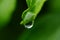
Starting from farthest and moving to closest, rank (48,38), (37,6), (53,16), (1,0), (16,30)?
1. (16,30)
2. (53,16)
3. (48,38)
4. (1,0)
5. (37,6)

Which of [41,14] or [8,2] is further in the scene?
[41,14]

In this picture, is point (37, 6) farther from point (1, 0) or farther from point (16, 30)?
point (16, 30)

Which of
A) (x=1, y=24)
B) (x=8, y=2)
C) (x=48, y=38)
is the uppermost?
(x=8, y=2)

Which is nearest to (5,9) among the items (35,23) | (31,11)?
(35,23)

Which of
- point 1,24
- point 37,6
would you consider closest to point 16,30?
point 1,24

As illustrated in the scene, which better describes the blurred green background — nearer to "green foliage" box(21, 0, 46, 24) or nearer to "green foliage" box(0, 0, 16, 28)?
"green foliage" box(0, 0, 16, 28)

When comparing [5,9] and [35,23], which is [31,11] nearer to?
[5,9]

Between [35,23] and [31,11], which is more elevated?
[31,11]

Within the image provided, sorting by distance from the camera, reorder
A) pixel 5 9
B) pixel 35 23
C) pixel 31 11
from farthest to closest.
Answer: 1. pixel 35 23
2. pixel 5 9
3. pixel 31 11
